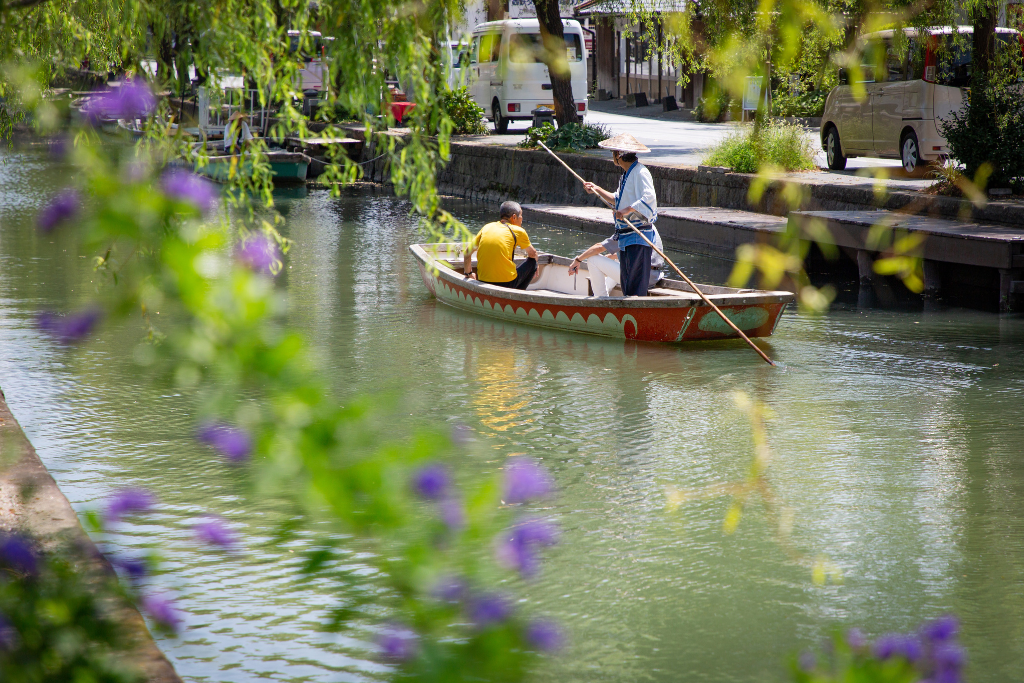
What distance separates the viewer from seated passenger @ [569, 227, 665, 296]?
10.5 meters

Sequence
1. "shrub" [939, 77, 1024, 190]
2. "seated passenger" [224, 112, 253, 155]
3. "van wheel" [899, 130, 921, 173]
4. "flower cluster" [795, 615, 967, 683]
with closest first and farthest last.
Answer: "flower cluster" [795, 615, 967, 683] → "seated passenger" [224, 112, 253, 155] → "shrub" [939, 77, 1024, 190] → "van wheel" [899, 130, 921, 173]

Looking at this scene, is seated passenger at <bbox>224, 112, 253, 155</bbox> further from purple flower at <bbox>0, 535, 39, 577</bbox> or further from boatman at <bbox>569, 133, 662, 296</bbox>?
boatman at <bbox>569, 133, 662, 296</bbox>

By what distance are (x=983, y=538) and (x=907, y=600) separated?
92cm

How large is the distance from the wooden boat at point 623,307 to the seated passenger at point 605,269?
157 mm

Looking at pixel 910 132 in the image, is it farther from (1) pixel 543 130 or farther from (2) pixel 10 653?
(2) pixel 10 653

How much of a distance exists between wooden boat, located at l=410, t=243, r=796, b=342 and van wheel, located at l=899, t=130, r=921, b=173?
6.61 metres

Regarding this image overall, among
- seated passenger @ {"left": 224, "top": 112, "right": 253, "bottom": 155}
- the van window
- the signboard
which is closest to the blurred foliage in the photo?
seated passenger @ {"left": 224, "top": 112, "right": 253, "bottom": 155}

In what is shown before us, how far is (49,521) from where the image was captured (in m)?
4.65

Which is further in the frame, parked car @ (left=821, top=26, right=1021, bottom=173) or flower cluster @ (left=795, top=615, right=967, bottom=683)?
parked car @ (left=821, top=26, right=1021, bottom=173)

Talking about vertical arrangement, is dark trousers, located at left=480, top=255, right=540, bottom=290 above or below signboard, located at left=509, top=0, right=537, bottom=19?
below

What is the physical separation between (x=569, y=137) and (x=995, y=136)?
29.7ft

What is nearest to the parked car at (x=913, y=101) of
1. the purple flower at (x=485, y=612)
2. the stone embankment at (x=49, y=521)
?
the stone embankment at (x=49, y=521)

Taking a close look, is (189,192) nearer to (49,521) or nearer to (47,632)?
(47,632)

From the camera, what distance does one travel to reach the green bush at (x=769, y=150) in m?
16.5
